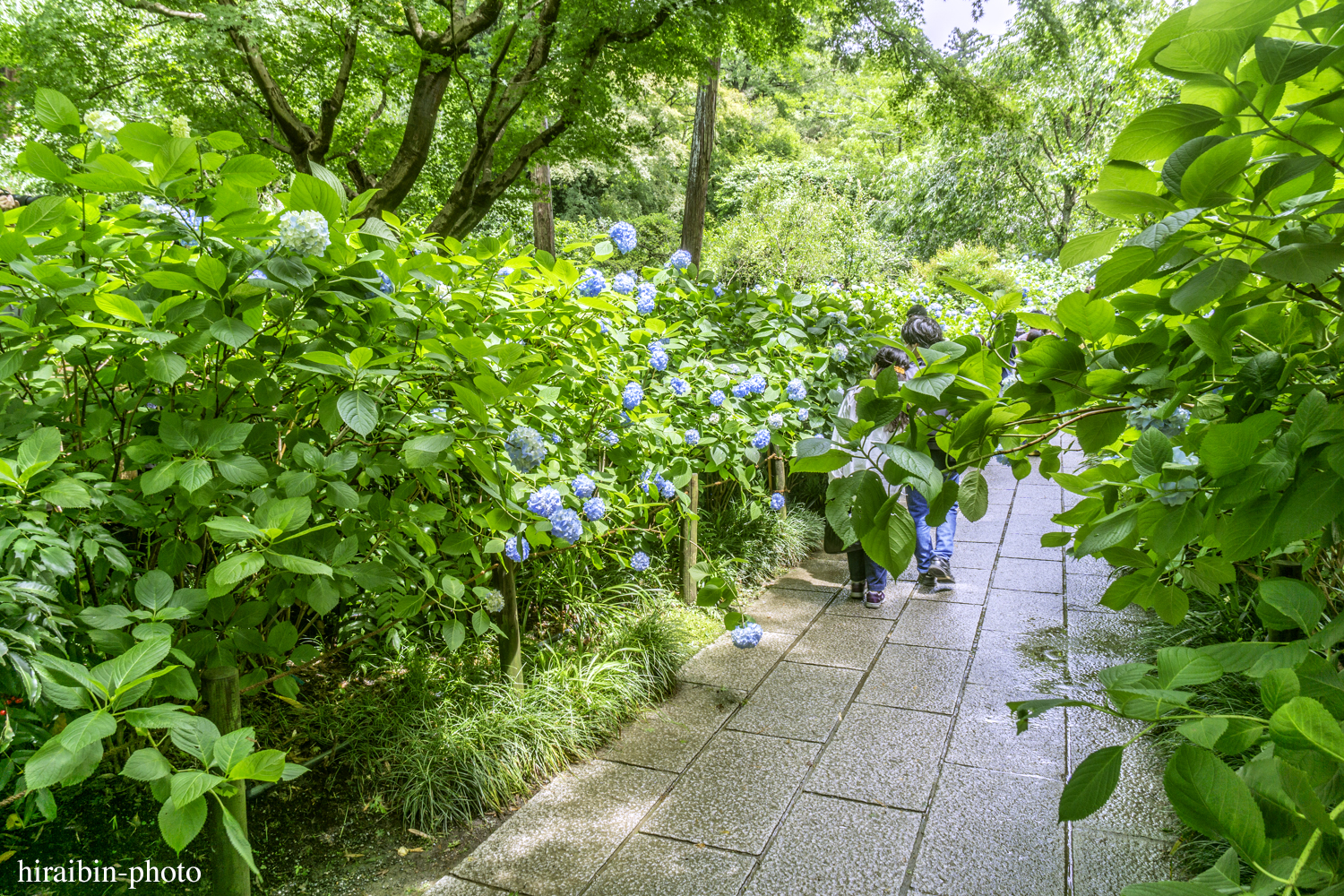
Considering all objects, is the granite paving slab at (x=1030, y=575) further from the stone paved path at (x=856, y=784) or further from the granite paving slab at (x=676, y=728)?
the granite paving slab at (x=676, y=728)

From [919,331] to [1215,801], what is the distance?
468 cm

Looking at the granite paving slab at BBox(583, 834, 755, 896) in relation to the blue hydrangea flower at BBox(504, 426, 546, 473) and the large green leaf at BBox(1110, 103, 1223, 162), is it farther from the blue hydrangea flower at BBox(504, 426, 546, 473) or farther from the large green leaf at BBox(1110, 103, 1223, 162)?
A: the large green leaf at BBox(1110, 103, 1223, 162)

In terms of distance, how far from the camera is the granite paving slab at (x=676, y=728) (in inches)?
121

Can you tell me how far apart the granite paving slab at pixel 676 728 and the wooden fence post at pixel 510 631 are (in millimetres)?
479

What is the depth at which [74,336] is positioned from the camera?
158 cm

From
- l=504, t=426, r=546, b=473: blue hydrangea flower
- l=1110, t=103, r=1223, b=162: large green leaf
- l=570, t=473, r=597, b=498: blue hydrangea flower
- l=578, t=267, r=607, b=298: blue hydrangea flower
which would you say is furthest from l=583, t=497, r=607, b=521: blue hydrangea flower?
l=1110, t=103, r=1223, b=162: large green leaf

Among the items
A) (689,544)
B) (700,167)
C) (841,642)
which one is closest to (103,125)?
(689,544)

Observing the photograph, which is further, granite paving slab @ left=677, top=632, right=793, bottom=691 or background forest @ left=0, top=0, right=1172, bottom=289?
background forest @ left=0, top=0, right=1172, bottom=289

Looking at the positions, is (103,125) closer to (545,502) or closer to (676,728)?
(545,502)

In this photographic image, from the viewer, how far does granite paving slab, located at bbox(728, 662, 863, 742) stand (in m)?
3.29

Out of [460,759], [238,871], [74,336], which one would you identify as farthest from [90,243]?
[460,759]

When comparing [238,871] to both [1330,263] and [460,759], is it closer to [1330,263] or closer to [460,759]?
[460,759]

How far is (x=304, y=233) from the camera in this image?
154cm

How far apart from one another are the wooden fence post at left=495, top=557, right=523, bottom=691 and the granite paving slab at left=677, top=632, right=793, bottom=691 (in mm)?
948
